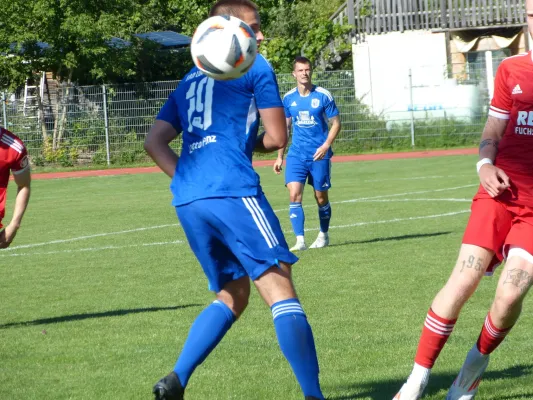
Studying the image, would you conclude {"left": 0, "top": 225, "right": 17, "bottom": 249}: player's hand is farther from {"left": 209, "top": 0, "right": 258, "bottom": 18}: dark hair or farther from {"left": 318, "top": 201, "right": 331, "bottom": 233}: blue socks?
{"left": 318, "top": 201, "right": 331, "bottom": 233}: blue socks

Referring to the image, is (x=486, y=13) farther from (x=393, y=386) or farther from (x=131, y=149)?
(x=393, y=386)

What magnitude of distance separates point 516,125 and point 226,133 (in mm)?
1376

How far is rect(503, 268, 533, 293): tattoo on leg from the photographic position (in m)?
4.30

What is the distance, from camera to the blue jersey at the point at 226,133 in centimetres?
424

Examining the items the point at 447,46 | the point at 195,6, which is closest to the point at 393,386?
the point at 447,46

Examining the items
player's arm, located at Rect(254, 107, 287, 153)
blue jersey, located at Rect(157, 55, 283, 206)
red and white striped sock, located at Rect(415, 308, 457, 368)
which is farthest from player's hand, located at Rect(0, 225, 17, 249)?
red and white striped sock, located at Rect(415, 308, 457, 368)

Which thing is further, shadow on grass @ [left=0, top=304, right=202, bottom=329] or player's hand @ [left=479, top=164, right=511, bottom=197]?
shadow on grass @ [left=0, top=304, right=202, bottom=329]

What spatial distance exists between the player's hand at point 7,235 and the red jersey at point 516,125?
361 centimetres

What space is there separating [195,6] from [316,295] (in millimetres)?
35050

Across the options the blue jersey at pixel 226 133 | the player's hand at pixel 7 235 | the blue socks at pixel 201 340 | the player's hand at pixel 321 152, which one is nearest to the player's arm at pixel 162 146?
the blue jersey at pixel 226 133

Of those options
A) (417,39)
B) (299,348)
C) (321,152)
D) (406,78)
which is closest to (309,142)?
(321,152)

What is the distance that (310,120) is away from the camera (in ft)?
38.5

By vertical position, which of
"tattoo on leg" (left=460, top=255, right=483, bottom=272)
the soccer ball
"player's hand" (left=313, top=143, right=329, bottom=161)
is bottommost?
"player's hand" (left=313, top=143, right=329, bottom=161)

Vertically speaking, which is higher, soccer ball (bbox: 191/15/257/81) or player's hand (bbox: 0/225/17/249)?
soccer ball (bbox: 191/15/257/81)
